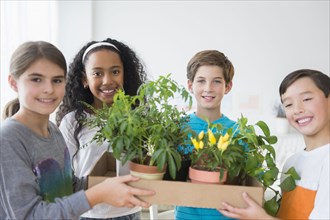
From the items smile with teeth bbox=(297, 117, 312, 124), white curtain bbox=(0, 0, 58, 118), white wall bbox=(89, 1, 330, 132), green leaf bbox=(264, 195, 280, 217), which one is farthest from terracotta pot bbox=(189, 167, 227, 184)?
white wall bbox=(89, 1, 330, 132)

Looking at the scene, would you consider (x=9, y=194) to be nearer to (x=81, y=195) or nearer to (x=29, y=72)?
(x=81, y=195)

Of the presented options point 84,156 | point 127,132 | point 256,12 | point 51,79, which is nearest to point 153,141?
point 127,132

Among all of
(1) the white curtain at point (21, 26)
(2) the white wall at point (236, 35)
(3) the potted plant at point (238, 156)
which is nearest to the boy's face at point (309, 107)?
(3) the potted plant at point (238, 156)

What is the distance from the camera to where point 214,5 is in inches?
137

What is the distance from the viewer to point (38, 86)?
35.6 inches

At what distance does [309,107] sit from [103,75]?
82cm

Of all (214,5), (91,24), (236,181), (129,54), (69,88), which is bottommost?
(236,181)

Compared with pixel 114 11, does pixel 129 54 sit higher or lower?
lower

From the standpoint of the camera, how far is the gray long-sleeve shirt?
78cm

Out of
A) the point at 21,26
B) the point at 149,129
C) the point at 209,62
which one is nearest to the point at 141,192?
the point at 149,129

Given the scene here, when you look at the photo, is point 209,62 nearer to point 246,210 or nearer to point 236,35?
point 246,210

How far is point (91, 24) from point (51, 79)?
2641 mm

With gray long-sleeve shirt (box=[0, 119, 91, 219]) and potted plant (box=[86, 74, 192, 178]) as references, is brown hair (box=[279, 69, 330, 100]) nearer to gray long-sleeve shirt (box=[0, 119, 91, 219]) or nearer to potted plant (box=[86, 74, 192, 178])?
potted plant (box=[86, 74, 192, 178])

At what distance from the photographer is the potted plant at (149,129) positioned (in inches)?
34.5
